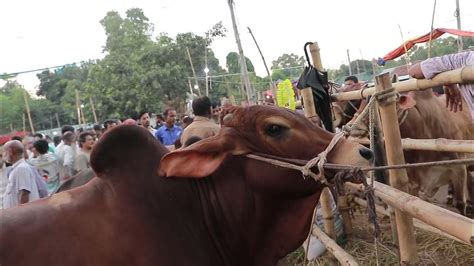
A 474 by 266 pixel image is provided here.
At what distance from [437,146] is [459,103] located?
391 mm

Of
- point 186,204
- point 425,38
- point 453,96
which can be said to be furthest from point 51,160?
point 425,38

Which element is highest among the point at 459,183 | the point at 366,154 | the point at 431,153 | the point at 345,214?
the point at 366,154

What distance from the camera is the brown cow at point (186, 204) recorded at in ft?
5.37

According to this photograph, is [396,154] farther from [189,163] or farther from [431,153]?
[431,153]

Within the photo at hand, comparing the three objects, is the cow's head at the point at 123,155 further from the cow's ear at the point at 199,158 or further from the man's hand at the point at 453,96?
the man's hand at the point at 453,96

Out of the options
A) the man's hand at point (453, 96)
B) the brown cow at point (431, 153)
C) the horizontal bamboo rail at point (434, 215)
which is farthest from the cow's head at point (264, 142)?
the brown cow at point (431, 153)

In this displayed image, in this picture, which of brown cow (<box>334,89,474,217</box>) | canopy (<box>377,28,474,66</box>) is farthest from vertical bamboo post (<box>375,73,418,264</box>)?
canopy (<box>377,28,474,66</box>)

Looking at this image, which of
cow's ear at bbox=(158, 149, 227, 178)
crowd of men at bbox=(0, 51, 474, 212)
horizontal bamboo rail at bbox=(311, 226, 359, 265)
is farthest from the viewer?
horizontal bamboo rail at bbox=(311, 226, 359, 265)

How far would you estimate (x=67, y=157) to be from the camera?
6043 mm

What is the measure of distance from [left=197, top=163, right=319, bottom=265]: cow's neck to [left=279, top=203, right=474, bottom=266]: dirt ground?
0.91m

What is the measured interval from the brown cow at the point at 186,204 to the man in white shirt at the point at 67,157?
421 centimetres

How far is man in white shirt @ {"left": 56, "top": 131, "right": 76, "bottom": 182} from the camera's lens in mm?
5852

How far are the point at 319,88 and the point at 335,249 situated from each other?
53.8 inches

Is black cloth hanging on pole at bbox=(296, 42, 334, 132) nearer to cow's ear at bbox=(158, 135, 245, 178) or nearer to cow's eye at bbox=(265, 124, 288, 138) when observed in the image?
cow's eye at bbox=(265, 124, 288, 138)
